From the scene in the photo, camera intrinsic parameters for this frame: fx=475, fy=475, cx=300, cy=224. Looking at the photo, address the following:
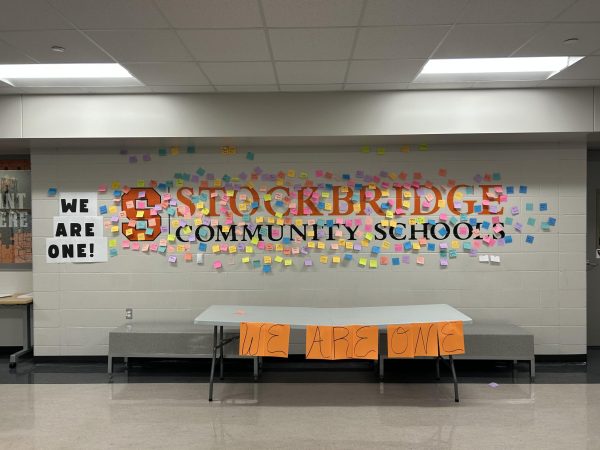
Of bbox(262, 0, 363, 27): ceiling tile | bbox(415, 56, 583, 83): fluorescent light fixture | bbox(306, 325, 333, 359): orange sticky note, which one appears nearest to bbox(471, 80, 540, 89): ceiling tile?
bbox(415, 56, 583, 83): fluorescent light fixture

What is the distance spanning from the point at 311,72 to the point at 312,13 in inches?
40.5

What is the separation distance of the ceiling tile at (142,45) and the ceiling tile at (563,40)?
2.39 m

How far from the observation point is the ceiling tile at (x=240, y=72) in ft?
11.8

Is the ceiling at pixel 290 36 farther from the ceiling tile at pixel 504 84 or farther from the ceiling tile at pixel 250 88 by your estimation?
the ceiling tile at pixel 504 84

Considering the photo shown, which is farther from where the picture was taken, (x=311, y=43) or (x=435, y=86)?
(x=435, y=86)

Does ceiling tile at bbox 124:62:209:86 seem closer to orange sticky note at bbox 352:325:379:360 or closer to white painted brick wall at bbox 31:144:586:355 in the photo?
white painted brick wall at bbox 31:144:586:355

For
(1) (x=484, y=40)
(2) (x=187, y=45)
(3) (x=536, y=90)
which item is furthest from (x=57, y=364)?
(3) (x=536, y=90)

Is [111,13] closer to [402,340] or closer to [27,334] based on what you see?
[402,340]

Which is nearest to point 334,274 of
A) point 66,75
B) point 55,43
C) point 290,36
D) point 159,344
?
point 159,344

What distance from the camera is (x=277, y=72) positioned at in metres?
3.78

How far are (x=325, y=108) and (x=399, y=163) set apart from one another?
40.3 inches

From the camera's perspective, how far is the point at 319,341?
12.1ft

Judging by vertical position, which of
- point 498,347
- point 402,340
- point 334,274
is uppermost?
point 334,274

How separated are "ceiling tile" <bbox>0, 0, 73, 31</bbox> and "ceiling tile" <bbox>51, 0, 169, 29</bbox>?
0.07 metres
